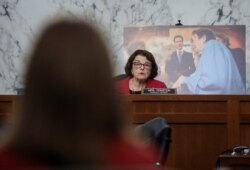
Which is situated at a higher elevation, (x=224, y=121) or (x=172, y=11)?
(x=172, y=11)

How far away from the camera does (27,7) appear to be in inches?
226

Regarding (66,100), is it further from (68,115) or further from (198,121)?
(198,121)

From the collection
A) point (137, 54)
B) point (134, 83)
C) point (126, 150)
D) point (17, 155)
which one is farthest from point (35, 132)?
point (137, 54)

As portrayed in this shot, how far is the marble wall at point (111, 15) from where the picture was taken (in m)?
5.58

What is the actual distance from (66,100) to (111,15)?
16.0 feet

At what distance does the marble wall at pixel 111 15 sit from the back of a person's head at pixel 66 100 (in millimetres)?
4618

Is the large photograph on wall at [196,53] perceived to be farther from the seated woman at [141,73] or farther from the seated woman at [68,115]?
the seated woman at [68,115]

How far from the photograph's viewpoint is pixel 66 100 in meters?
0.84

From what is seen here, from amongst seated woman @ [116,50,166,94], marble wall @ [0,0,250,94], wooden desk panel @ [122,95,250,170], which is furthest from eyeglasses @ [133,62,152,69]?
wooden desk panel @ [122,95,250,170]

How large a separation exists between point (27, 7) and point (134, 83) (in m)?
1.87

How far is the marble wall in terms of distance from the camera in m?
5.58

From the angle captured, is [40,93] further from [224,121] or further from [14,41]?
[14,41]

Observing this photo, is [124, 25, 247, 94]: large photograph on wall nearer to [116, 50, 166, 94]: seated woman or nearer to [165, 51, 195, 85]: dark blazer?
[165, 51, 195, 85]: dark blazer

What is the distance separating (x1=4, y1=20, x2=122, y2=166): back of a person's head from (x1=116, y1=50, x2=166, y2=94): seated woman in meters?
3.57
